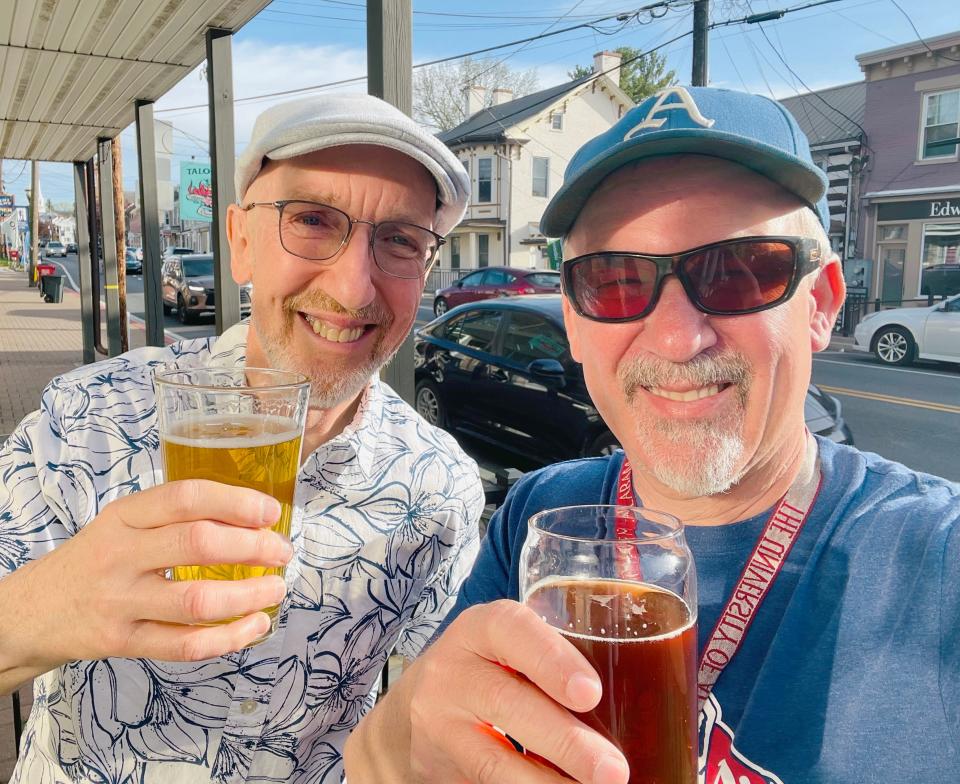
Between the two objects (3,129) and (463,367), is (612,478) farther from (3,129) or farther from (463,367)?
(3,129)

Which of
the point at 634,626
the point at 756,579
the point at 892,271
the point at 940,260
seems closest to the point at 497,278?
the point at 892,271

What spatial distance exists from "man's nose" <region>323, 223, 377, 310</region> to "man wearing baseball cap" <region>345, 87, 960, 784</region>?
52cm

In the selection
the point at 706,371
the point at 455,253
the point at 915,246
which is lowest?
the point at 706,371

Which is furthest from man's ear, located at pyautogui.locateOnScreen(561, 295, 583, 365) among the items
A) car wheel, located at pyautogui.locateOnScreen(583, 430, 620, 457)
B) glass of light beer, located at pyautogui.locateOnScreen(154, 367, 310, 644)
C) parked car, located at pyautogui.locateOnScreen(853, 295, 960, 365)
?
parked car, located at pyautogui.locateOnScreen(853, 295, 960, 365)

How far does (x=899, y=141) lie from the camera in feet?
81.1

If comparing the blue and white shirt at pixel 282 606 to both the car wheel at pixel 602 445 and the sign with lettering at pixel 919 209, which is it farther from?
the sign with lettering at pixel 919 209

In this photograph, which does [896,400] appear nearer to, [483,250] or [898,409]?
[898,409]

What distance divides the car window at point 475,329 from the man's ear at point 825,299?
6.30m

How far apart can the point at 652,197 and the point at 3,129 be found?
11141 millimetres

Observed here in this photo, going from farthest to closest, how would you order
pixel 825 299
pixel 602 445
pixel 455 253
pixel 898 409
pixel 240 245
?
pixel 455 253
pixel 898 409
pixel 602 445
pixel 240 245
pixel 825 299

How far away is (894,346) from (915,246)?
1030cm

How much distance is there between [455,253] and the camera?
44.2m

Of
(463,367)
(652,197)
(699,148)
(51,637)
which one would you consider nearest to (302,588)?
(51,637)

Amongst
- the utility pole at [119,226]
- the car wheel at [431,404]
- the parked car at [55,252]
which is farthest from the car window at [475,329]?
the parked car at [55,252]
